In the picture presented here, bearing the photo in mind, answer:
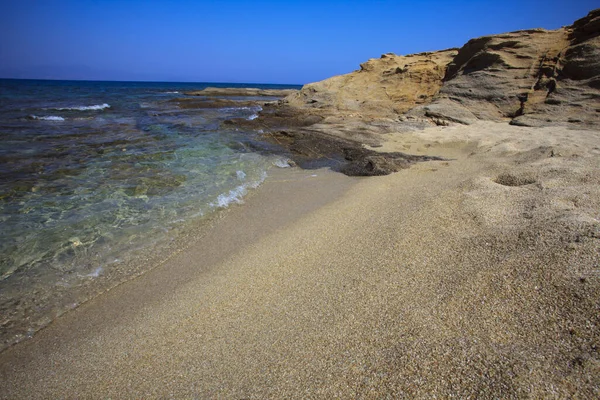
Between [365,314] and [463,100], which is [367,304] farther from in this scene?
[463,100]

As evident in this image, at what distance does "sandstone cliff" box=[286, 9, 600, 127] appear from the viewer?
10.4 m

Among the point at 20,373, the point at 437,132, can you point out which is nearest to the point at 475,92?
the point at 437,132

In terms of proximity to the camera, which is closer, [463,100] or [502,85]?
[502,85]

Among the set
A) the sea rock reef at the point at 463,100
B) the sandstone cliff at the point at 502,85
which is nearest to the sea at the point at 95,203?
the sea rock reef at the point at 463,100

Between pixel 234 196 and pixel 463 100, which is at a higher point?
pixel 463 100

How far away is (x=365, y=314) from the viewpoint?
234 cm

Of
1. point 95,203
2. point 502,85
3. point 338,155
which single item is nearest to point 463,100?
point 502,85

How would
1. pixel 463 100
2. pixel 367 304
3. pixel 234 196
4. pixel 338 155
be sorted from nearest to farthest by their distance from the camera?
pixel 367 304, pixel 234 196, pixel 338 155, pixel 463 100

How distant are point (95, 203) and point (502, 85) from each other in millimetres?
14638

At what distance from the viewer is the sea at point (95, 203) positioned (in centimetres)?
316

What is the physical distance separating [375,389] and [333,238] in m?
2.11

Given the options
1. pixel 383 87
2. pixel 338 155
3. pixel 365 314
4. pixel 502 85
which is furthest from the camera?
pixel 383 87

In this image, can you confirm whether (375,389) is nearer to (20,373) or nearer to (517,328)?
(517,328)

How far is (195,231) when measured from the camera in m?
4.33
